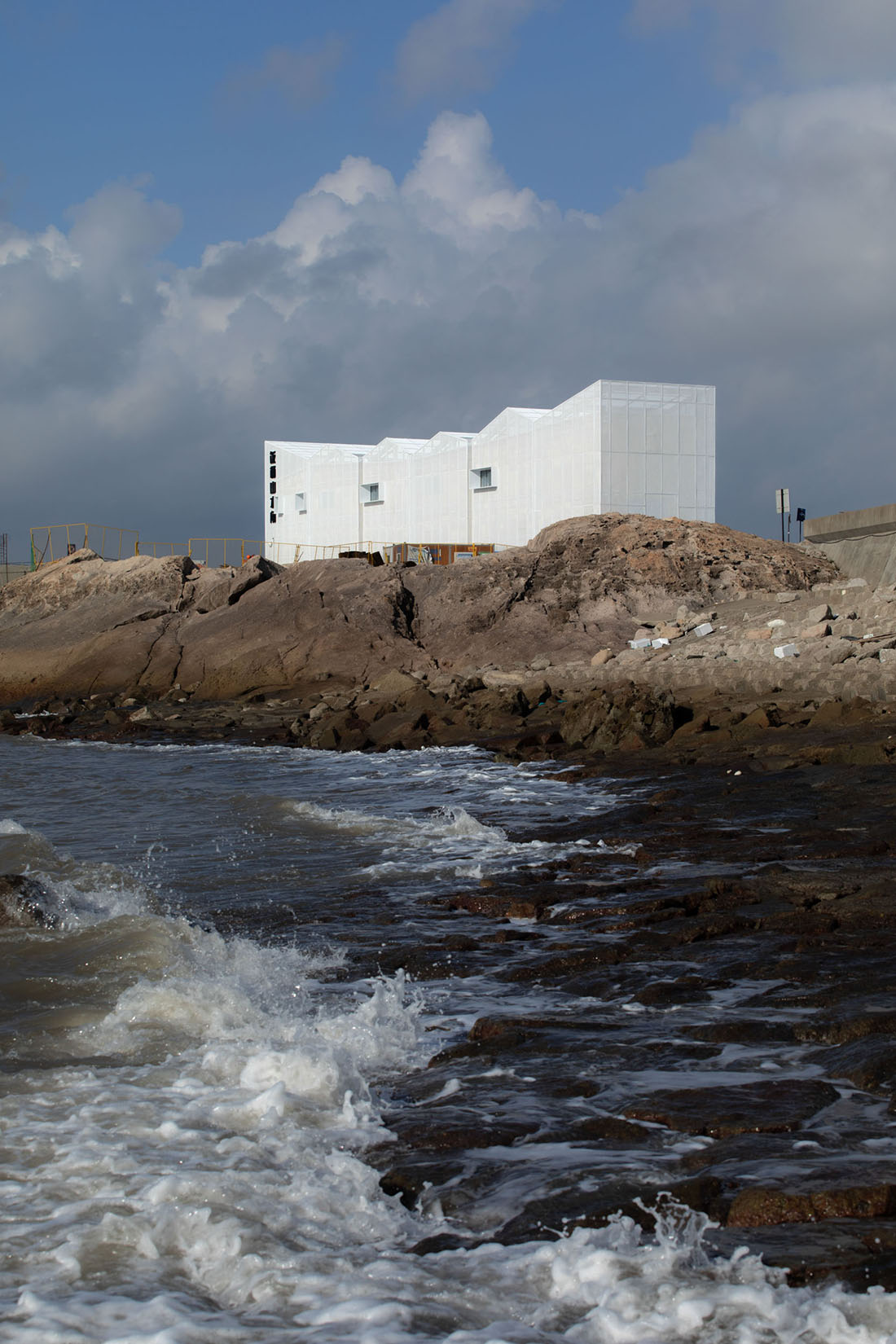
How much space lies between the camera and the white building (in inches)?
1350

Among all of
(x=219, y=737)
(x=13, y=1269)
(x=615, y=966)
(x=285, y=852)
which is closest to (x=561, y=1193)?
(x=13, y=1269)

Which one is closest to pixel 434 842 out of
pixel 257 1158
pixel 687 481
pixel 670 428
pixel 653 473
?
pixel 257 1158

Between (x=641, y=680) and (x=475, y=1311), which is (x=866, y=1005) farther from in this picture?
(x=641, y=680)

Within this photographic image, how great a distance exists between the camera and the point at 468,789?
1458 centimetres

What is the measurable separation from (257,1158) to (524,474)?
34.9 metres

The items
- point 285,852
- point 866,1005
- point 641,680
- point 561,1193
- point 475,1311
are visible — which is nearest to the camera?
point 475,1311

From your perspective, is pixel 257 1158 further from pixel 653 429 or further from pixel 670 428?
pixel 670 428

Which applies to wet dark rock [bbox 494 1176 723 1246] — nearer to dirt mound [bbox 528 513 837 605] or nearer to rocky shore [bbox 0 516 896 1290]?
rocky shore [bbox 0 516 896 1290]

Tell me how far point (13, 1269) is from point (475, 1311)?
1.41m

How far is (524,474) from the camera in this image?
37688 mm

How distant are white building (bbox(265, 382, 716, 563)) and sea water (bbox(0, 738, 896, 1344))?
26.3m

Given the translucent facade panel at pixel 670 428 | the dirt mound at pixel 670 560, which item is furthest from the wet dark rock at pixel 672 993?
the translucent facade panel at pixel 670 428

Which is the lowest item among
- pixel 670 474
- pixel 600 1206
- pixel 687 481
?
pixel 600 1206

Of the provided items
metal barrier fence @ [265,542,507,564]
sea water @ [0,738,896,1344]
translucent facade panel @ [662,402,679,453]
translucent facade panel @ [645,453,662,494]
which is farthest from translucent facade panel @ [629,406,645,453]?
sea water @ [0,738,896,1344]
